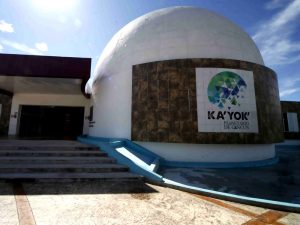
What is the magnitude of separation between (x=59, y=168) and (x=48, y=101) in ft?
39.1

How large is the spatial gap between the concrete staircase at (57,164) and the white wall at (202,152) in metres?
2.85

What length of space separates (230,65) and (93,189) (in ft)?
27.1

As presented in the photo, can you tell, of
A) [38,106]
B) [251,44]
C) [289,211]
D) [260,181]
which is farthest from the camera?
[38,106]

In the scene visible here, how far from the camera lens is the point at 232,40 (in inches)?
409

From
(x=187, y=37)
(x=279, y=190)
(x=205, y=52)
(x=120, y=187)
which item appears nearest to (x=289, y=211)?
(x=279, y=190)

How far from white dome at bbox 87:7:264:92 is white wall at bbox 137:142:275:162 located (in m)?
4.55

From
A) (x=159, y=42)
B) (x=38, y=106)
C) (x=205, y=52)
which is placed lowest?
(x=38, y=106)

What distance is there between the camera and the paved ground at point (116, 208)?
3.30 m

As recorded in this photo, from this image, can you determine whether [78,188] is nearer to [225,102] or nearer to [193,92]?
[193,92]

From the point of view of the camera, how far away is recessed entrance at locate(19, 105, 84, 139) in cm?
1605

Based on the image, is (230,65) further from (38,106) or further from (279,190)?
(38,106)

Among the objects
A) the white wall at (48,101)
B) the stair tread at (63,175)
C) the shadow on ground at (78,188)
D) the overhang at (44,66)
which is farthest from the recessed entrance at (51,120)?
the shadow on ground at (78,188)

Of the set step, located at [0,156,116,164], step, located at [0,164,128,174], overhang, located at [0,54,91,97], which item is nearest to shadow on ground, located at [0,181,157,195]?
step, located at [0,164,128,174]

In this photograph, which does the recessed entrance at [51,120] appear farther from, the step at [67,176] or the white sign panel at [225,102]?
the white sign panel at [225,102]
